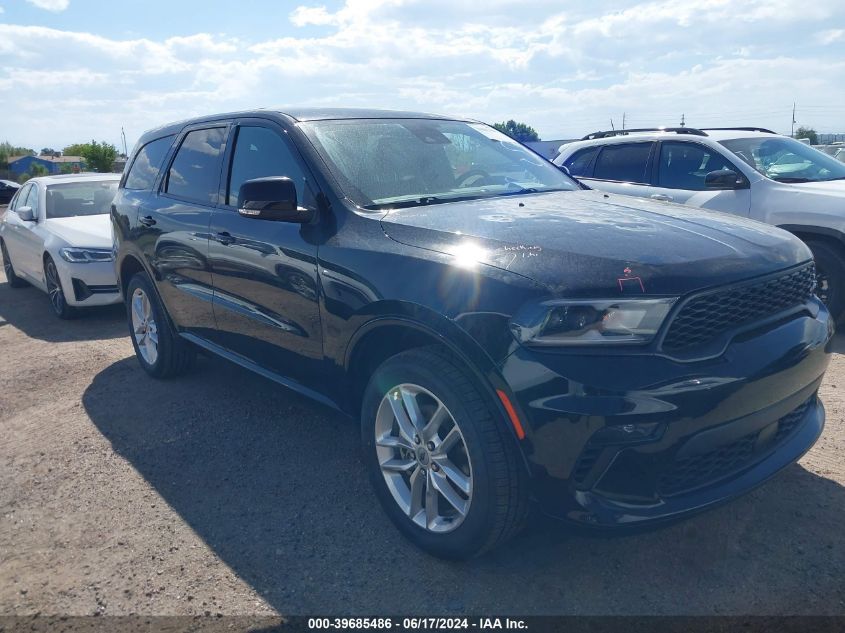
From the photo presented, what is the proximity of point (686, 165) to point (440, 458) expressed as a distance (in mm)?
5069

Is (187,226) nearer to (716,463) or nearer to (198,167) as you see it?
(198,167)

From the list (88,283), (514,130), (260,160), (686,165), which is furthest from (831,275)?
(514,130)

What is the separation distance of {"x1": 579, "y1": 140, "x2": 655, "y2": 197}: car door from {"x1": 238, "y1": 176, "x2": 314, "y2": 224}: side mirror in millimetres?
4211

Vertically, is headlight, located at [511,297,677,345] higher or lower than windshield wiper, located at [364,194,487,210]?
lower

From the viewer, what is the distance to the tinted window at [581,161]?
296 inches

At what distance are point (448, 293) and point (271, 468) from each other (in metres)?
1.80

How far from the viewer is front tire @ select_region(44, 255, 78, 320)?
7.66 meters

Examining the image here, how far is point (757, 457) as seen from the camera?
2.66m

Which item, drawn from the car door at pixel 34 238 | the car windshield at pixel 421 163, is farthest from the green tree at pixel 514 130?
the car door at pixel 34 238

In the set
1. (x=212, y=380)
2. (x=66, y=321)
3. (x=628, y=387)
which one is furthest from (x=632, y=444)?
(x=66, y=321)

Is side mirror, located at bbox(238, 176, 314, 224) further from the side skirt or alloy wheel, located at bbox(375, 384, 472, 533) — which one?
alloy wheel, located at bbox(375, 384, 472, 533)

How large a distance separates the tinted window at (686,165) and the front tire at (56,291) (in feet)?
20.6

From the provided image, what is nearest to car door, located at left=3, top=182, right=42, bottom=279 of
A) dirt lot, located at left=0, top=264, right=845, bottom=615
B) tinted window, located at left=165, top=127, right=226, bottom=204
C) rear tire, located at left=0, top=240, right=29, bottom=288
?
rear tire, located at left=0, top=240, right=29, bottom=288

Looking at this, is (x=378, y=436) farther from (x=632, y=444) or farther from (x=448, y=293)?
(x=632, y=444)
